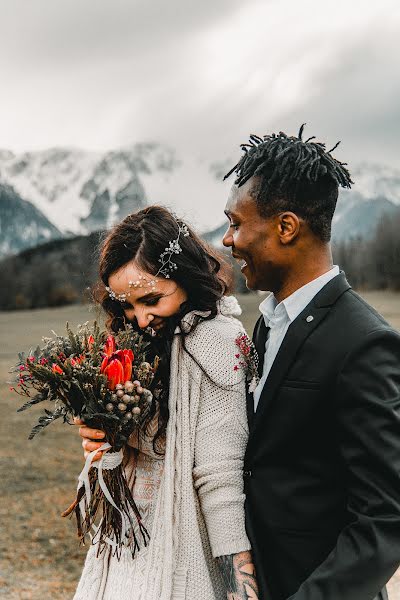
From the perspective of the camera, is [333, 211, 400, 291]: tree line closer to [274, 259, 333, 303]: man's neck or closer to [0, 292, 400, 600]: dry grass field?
[0, 292, 400, 600]: dry grass field

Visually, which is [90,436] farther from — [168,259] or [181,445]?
[168,259]

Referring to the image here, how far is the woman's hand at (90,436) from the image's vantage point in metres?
2.03

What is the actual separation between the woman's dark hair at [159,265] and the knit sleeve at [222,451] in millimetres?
163

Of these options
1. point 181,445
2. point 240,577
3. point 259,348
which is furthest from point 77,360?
point 240,577

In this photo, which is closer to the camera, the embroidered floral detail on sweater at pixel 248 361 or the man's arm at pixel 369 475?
the man's arm at pixel 369 475

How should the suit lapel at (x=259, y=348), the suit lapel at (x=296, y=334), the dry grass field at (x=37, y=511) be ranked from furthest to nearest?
the dry grass field at (x=37, y=511), the suit lapel at (x=259, y=348), the suit lapel at (x=296, y=334)

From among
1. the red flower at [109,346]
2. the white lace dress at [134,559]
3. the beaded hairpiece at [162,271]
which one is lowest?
the white lace dress at [134,559]

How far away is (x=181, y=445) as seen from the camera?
2.16 metres

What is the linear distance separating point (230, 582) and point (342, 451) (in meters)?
0.70

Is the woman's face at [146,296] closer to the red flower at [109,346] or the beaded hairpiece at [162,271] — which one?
the beaded hairpiece at [162,271]

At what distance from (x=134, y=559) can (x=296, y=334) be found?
1.08 metres

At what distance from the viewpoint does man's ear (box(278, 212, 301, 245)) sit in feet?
6.58

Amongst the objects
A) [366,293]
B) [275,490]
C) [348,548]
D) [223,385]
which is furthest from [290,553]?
[366,293]

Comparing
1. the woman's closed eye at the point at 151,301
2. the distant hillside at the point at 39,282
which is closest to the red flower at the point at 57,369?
the woman's closed eye at the point at 151,301
